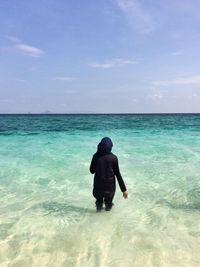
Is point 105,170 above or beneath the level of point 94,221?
above

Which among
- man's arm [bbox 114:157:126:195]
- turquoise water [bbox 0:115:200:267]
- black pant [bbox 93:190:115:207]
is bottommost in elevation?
turquoise water [bbox 0:115:200:267]

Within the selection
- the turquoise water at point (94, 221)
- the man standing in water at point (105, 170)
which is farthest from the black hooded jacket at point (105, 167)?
the turquoise water at point (94, 221)

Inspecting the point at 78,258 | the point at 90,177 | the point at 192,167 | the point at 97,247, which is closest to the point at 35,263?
the point at 78,258

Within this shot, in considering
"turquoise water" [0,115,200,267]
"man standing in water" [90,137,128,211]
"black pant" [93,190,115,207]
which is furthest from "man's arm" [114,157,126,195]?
"turquoise water" [0,115,200,267]

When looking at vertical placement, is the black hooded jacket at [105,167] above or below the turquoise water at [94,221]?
above

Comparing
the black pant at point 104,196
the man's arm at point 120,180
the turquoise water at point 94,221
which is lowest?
the turquoise water at point 94,221

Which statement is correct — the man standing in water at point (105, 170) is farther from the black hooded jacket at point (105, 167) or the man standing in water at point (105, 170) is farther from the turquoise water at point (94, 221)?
the turquoise water at point (94, 221)

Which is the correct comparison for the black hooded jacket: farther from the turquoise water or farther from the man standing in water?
the turquoise water

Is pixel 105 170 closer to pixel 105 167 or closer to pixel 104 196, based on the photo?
pixel 105 167

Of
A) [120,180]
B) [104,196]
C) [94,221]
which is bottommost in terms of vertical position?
[94,221]

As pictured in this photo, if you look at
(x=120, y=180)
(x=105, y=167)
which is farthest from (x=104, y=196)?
(x=105, y=167)

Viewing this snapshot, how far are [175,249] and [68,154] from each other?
35.2 feet

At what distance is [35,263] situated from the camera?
4184 millimetres

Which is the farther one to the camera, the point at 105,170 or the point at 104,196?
the point at 104,196
